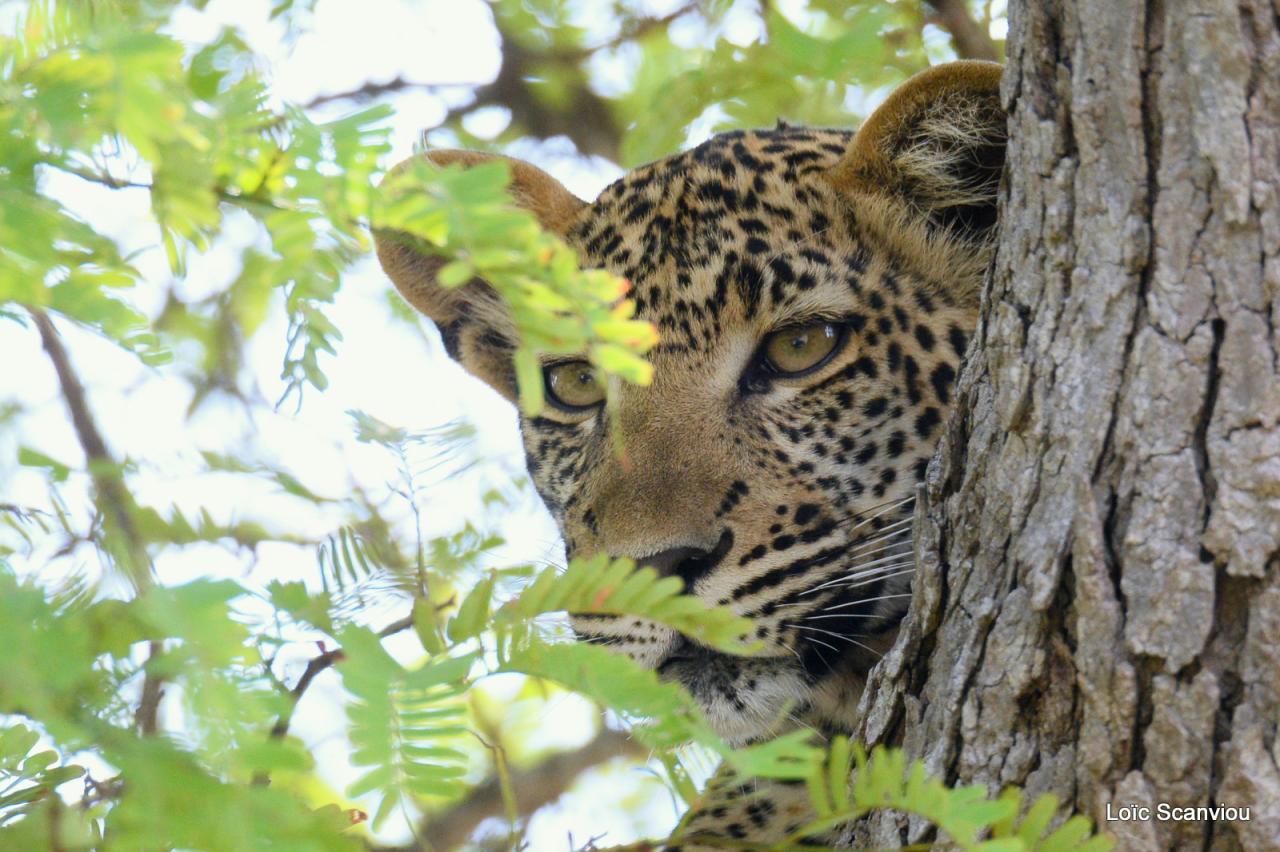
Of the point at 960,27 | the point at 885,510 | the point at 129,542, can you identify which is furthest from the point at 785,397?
the point at 960,27

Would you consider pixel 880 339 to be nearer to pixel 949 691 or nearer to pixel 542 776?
pixel 949 691

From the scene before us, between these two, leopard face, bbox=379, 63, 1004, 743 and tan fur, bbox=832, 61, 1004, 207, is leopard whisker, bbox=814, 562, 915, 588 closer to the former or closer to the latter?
leopard face, bbox=379, 63, 1004, 743

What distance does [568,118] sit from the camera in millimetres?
7523

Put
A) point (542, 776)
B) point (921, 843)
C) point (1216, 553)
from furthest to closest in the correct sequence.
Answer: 1. point (542, 776)
2. point (921, 843)
3. point (1216, 553)

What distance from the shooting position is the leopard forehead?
3693mm

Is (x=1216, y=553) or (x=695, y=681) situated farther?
(x=695, y=681)

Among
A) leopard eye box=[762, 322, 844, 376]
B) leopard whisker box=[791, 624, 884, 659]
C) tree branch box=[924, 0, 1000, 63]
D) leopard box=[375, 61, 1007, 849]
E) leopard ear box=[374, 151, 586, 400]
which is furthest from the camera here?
tree branch box=[924, 0, 1000, 63]

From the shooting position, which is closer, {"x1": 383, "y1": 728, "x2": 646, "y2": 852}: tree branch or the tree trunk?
the tree trunk

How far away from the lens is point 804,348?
410 centimetres

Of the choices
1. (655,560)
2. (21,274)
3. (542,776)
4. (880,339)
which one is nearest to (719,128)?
(880,339)

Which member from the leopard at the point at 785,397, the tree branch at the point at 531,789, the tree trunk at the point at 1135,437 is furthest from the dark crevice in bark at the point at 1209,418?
the tree branch at the point at 531,789

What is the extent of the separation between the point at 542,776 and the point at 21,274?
5812 mm

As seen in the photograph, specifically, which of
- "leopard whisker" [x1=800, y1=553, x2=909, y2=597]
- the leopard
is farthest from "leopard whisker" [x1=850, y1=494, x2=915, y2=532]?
"leopard whisker" [x1=800, y1=553, x2=909, y2=597]
